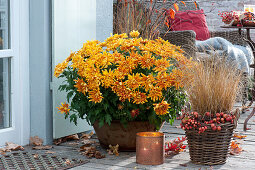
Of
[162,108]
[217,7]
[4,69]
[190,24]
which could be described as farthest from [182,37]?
[217,7]

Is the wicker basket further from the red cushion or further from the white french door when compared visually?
the red cushion

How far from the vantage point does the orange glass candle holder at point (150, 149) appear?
2430 mm

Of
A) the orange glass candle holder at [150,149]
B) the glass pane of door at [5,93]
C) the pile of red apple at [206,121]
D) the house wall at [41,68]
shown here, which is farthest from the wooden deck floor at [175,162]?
the glass pane of door at [5,93]

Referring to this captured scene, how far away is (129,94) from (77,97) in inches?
15.6

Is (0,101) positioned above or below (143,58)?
below

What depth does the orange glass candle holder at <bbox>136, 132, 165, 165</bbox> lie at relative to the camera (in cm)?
243

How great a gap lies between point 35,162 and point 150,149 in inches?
26.0

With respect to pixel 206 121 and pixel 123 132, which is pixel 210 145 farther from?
pixel 123 132

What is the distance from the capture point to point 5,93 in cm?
284

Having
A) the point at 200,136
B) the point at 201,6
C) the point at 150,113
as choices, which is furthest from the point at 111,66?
the point at 201,6

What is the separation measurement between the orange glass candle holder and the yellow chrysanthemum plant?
0.61 feet

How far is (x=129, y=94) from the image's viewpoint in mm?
2512

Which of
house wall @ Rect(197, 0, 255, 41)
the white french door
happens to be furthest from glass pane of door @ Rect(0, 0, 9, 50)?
house wall @ Rect(197, 0, 255, 41)

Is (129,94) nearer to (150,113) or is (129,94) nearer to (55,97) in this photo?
(150,113)
